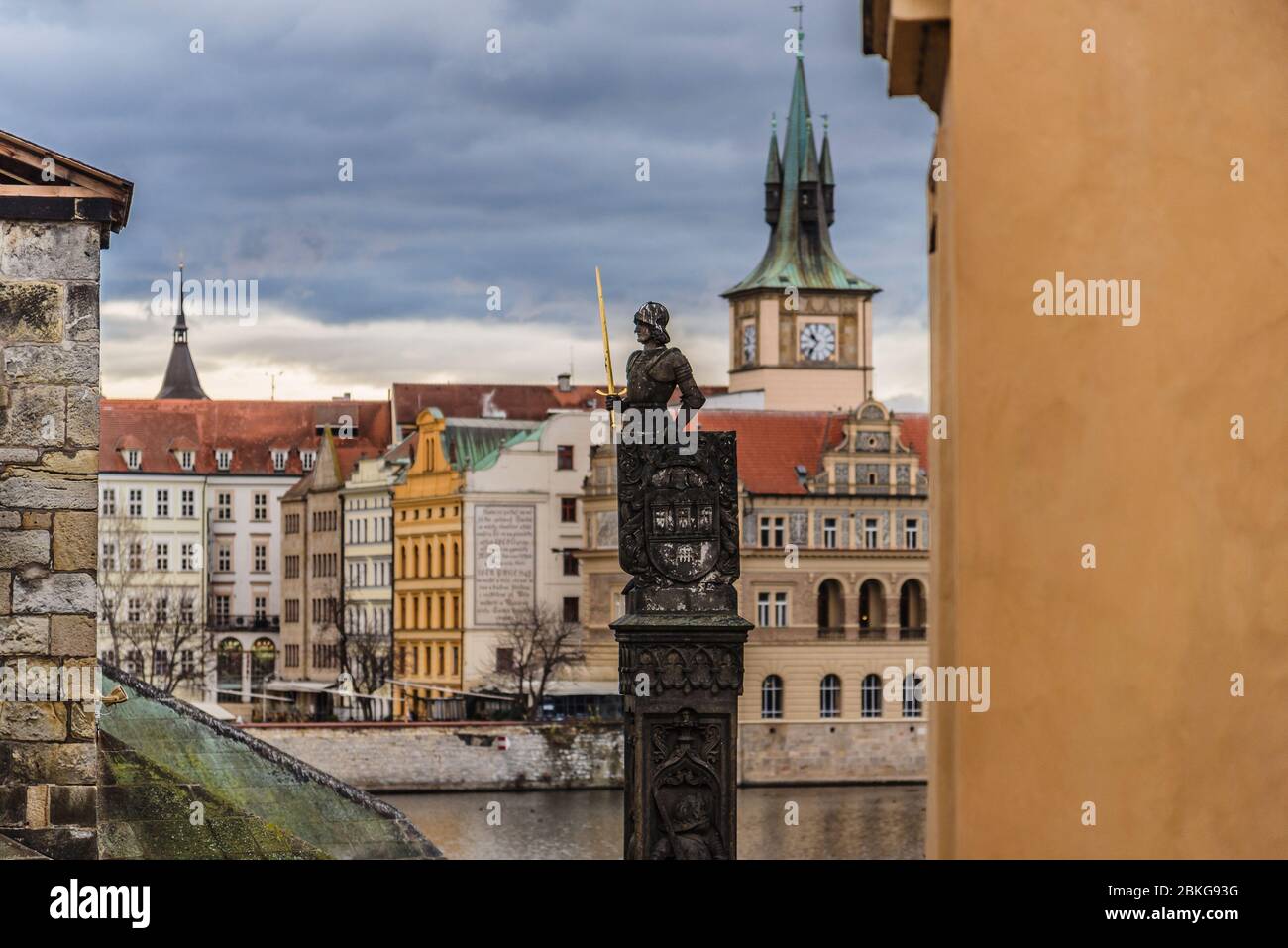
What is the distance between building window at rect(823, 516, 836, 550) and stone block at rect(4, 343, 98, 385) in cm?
7230

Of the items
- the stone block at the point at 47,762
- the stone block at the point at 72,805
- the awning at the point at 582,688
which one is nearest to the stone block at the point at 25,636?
the stone block at the point at 47,762

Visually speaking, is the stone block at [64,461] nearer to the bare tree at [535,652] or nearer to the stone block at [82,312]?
the stone block at [82,312]

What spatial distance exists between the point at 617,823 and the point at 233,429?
54.3 metres

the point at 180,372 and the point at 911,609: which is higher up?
the point at 180,372

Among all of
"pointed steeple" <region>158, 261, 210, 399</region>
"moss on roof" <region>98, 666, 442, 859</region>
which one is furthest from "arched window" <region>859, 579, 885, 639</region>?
"moss on roof" <region>98, 666, 442, 859</region>

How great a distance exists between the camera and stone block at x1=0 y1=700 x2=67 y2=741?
1162 cm

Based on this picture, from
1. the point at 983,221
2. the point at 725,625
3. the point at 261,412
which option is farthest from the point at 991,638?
the point at 261,412

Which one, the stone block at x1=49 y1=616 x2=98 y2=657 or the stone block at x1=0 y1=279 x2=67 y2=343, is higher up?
the stone block at x1=0 y1=279 x2=67 y2=343

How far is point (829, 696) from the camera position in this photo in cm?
8200

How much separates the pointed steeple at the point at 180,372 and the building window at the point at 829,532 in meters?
55.6

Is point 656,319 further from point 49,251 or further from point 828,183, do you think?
point 828,183

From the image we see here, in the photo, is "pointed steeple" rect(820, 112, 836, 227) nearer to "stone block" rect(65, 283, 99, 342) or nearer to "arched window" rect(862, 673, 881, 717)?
"arched window" rect(862, 673, 881, 717)

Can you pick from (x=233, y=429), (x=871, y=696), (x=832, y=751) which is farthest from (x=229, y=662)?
(x=832, y=751)
